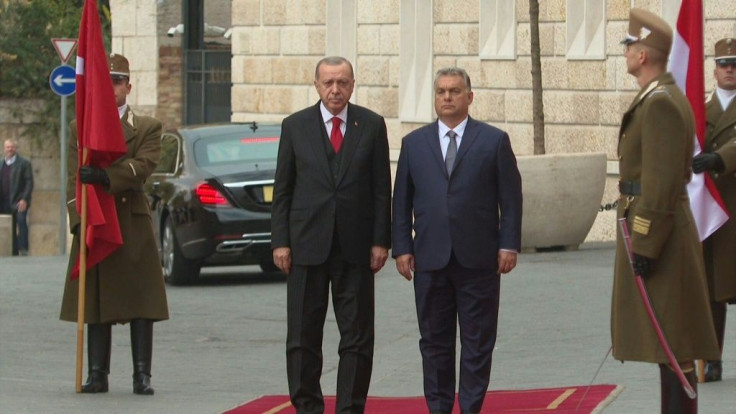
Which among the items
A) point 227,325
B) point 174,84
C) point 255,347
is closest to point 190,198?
point 227,325

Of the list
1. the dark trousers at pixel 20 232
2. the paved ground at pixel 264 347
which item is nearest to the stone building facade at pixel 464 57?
the dark trousers at pixel 20 232

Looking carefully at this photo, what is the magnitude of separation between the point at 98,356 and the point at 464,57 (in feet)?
48.8

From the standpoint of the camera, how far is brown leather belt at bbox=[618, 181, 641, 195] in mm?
8016

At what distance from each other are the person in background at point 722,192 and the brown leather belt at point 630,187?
2129 millimetres

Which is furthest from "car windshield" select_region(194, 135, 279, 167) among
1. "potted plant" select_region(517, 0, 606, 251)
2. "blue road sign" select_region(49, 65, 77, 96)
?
"blue road sign" select_region(49, 65, 77, 96)

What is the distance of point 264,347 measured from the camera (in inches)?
517

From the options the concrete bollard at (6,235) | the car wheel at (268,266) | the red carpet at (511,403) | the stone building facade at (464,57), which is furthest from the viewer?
the concrete bollard at (6,235)

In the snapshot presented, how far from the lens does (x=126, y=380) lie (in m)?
11.3

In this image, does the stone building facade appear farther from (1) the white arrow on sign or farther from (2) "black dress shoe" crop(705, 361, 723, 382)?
(2) "black dress shoe" crop(705, 361, 723, 382)

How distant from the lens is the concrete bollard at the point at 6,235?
27.3m

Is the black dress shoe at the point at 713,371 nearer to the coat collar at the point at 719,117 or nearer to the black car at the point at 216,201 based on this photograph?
the coat collar at the point at 719,117

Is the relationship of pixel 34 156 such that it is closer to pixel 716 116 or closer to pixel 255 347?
pixel 255 347

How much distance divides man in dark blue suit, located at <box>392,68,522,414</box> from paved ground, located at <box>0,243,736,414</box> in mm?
880

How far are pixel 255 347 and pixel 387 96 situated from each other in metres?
13.4
